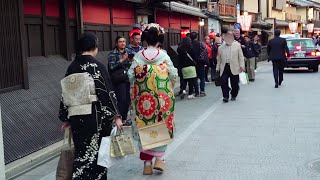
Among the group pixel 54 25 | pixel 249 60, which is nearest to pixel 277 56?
pixel 249 60

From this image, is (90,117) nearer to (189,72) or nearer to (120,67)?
(120,67)

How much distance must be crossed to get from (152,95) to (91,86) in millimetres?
1190

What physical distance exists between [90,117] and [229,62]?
7.30m

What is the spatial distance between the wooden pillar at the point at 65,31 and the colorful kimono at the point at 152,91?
4037mm

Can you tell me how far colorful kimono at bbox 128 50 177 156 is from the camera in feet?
18.3

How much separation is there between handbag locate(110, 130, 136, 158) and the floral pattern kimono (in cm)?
16

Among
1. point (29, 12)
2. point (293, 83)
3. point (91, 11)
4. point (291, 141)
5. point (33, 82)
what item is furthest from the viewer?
point (293, 83)

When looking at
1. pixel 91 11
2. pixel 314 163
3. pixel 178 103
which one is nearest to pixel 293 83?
pixel 178 103

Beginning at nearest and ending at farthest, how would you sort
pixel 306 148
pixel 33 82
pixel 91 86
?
pixel 91 86 < pixel 306 148 < pixel 33 82

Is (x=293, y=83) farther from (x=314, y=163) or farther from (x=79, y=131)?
(x=79, y=131)

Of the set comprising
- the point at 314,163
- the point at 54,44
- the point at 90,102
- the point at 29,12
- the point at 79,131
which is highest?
the point at 29,12

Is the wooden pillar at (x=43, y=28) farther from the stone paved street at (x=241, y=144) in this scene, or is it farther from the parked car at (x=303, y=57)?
the parked car at (x=303, y=57)

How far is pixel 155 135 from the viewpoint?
564 cm

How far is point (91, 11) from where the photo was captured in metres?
11.2
